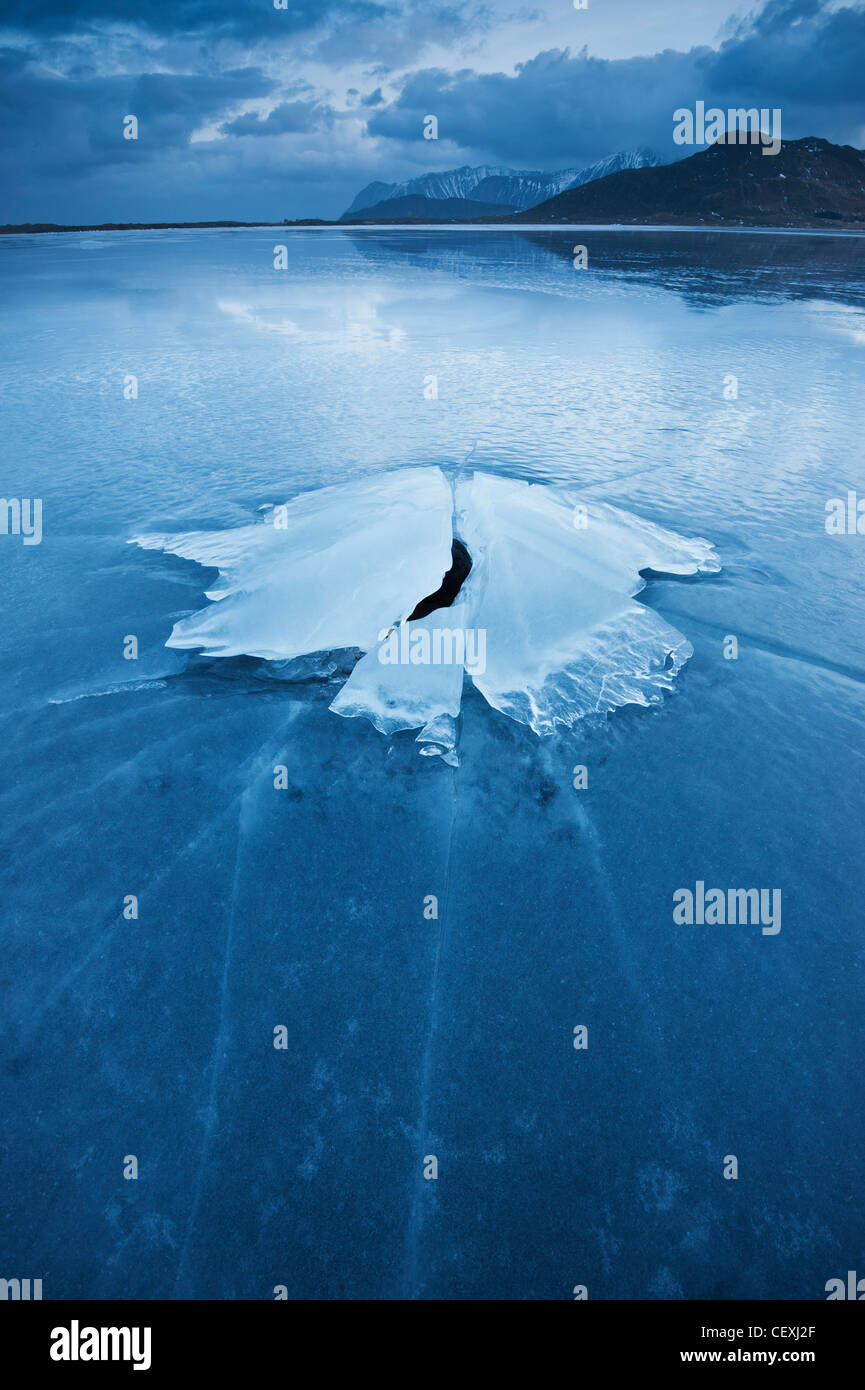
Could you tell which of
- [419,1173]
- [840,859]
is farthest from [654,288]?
[419,1173]

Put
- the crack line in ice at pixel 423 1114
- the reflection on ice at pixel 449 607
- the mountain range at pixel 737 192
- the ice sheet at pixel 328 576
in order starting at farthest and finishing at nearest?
the mountain range at pixel 737 192 < the ice sheet at pixel 328 576 < the reflection on ice at pixel 449 607 < the crack line in ice at pixel 423 1114

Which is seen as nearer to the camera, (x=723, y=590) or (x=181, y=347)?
(x=723, y=590)

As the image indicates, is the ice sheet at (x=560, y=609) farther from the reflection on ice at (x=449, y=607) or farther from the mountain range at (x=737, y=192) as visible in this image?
the mountain range at (x=737, y=192)

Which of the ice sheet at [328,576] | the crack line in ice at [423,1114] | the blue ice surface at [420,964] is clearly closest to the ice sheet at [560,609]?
the blue ice surface at [420,964]

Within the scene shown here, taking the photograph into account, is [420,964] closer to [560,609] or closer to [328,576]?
[560,609]

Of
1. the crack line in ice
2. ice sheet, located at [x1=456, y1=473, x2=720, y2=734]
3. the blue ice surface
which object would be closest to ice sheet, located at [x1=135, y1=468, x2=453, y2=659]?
the blue ice surface

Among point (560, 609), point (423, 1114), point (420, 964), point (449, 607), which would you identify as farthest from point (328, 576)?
point (423, 1114)
